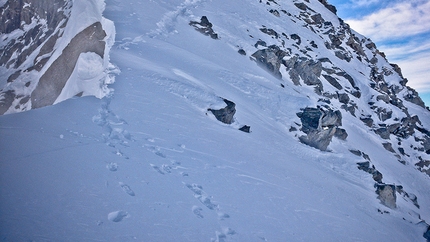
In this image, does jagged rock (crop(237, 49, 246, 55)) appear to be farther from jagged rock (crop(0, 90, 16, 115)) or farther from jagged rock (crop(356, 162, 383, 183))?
jagged rock (crop(0, 90, 16, 115))

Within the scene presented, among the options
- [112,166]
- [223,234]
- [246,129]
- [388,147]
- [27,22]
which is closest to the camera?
[223,234]

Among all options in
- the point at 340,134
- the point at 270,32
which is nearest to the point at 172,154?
the point at 340,134

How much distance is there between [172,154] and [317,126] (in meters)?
13.5

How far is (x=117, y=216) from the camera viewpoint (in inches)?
150

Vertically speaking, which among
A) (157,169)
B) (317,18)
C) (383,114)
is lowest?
(157,169)

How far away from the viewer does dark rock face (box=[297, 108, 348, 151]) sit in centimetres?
1661

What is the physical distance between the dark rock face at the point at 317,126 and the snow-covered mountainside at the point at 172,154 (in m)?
0.10

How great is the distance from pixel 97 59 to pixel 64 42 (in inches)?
52.1

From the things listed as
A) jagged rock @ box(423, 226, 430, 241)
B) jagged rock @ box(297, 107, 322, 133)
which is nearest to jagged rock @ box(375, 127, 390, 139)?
jagged rock @ box(297, 107, 322, 133)

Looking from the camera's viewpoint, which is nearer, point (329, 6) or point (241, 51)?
point (241, 51)

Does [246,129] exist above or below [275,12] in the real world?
below

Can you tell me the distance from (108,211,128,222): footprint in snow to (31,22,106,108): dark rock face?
649 centimetres

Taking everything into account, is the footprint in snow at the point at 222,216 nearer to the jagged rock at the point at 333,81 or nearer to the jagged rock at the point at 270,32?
the jagged rock at the point at 270,32

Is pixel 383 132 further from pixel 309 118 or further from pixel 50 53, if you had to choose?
pixel 50 53
